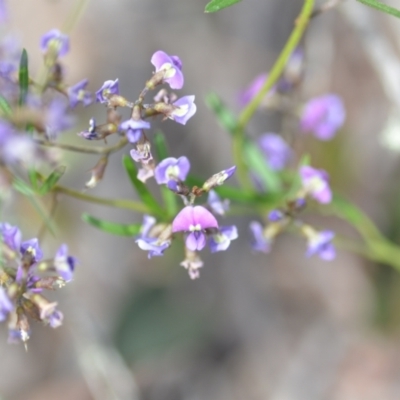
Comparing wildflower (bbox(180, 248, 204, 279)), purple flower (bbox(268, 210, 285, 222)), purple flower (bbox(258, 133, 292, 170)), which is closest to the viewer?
wildflower (bbox(180, 248, 204, 279))

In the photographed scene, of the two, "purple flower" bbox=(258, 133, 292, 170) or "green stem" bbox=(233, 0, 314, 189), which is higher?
"green stem" bbox=(233, 0, 314, 189)

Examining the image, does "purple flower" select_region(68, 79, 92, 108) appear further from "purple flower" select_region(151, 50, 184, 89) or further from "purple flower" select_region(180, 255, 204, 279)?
"purple flower" select_region(180, 255, 204, 279)

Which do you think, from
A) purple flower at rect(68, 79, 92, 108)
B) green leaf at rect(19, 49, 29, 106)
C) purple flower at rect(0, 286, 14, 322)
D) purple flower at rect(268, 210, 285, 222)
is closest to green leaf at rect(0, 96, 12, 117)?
green leaf at rect(19, 49, 29, 106)

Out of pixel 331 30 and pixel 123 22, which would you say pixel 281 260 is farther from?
pixel 123 22

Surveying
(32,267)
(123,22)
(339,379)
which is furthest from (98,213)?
(32,267)

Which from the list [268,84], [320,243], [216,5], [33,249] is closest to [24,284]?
[33,249]
